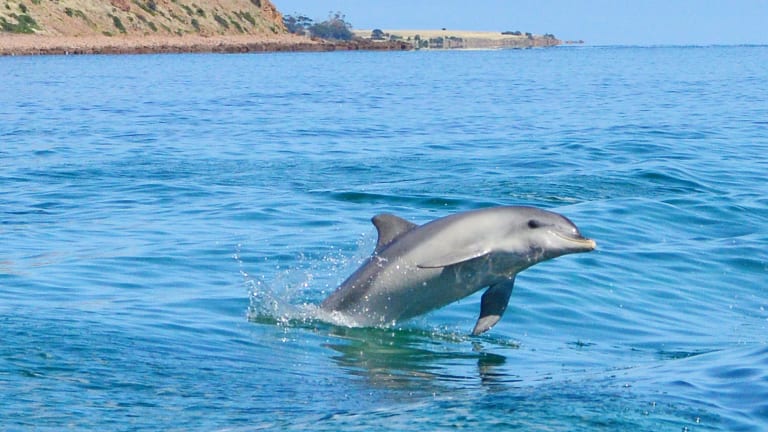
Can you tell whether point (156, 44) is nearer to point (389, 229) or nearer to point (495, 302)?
point (389, 229)

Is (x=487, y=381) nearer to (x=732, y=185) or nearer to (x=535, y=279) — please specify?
(x=535, y=279)

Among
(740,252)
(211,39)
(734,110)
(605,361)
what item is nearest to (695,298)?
(740,252)

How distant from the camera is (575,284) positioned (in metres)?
13.1

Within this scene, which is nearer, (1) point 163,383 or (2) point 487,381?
(1) point 163,383

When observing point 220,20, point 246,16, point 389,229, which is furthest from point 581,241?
point 246,16

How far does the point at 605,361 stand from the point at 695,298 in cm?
352

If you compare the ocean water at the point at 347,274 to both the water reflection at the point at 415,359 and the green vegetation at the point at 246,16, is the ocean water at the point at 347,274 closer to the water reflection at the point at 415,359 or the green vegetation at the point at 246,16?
the water reflection at the point at 415,359

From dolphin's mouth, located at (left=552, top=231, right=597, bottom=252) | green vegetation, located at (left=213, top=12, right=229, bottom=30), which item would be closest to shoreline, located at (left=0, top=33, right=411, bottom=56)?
green vegetation, located at (left=213, top=12, right=229, bottom=30)

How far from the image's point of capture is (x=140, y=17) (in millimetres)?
130375

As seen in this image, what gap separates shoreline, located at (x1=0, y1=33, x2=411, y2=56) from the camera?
104438mm

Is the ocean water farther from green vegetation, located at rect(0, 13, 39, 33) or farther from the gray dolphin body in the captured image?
green vegetation, located at rect(0, 13, 39, 33)

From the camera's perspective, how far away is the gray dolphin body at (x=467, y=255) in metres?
9.37

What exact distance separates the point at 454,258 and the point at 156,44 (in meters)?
116

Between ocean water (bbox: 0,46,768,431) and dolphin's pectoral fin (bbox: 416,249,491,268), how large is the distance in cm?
77
